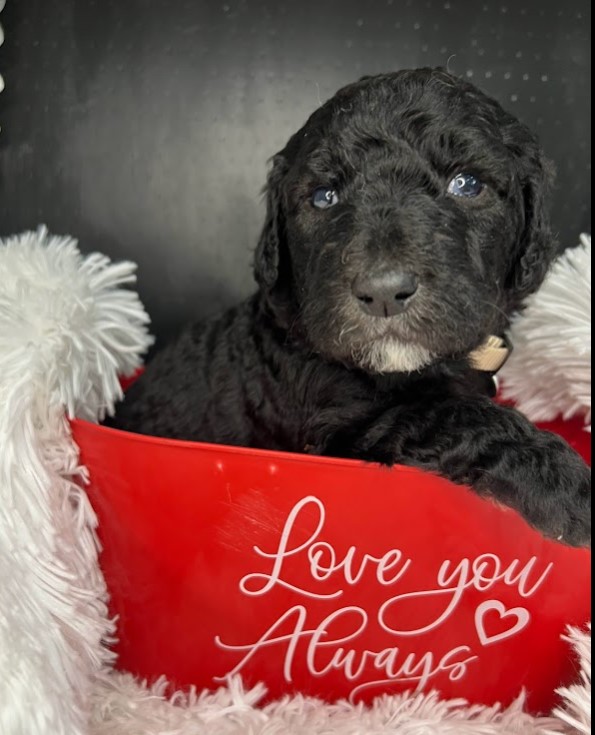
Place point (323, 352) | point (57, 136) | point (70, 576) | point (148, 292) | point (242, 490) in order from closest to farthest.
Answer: point (242, 490) < point (70, 576) < point (323, 352) < point (57, 136) < point (148, 292)

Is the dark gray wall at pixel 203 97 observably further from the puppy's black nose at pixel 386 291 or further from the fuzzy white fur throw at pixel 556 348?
the puppy's black nose at pixel 386 291

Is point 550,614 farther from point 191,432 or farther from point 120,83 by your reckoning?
point 120,83

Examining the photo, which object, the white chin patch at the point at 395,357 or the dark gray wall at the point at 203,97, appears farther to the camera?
the dark gray wall at the point at 203,97

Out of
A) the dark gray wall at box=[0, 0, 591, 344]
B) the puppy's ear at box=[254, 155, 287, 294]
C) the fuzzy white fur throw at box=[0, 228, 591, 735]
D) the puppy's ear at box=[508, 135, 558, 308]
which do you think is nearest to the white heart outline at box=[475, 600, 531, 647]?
the fuzzy white fur throw at box=[0, 228, 591, 735]

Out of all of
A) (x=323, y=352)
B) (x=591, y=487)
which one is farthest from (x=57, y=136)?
(x=591, y=487)

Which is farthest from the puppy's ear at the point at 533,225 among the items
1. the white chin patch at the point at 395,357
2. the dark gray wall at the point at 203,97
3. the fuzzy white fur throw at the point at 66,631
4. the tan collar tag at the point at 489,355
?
the fuzzy white fur throw at the point at 66,631

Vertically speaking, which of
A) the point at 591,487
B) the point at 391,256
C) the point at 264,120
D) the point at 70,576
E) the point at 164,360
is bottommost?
the point at 70,576

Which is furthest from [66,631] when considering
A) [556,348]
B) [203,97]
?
[203,97]
